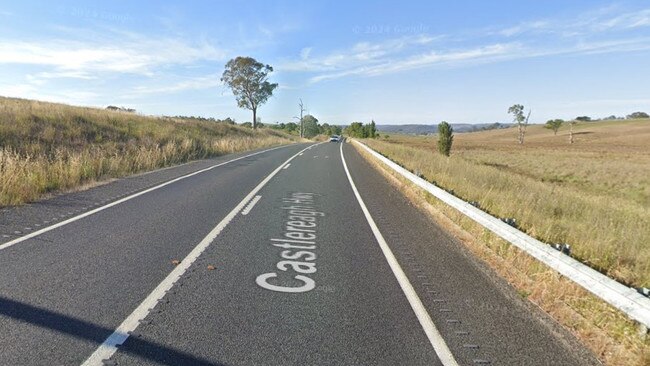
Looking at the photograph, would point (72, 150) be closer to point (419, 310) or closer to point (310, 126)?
point (419, 310)

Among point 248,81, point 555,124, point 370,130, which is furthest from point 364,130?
point 555,124

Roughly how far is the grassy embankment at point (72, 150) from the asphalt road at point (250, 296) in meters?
2.64

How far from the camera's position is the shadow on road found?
2.91m

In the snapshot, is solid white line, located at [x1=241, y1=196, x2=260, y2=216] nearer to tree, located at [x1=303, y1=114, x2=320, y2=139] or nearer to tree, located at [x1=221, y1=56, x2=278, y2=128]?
tree, located at [x1=221, y1=56, x2=278, y2=128]

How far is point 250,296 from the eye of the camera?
4.04 m

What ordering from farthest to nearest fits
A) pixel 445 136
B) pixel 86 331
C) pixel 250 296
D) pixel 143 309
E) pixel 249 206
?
1. pixel 445 136
2. pixel 249 206
3. pixel 250 296
4. pixel 143 309
5. pixel 86 331

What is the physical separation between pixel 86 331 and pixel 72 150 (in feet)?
53.1

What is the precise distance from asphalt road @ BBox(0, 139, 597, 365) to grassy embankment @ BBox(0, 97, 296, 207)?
8.67 feet

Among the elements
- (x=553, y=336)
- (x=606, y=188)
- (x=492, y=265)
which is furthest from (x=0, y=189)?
(x=606, y=188)

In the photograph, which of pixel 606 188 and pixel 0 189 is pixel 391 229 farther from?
pixel 606 188

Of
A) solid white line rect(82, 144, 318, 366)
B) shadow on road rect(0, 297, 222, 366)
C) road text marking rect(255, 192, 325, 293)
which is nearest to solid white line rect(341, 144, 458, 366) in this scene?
road text marking rect(255, 192, 325, 293)

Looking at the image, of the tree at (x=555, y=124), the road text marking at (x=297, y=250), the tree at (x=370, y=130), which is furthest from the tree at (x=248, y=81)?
the tree at (x=555, y=124)

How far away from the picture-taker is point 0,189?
8.25m

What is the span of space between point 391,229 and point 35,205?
698 cm
